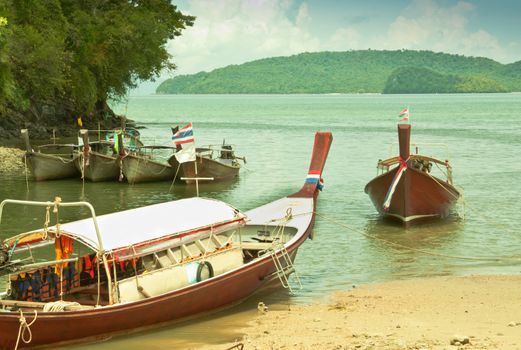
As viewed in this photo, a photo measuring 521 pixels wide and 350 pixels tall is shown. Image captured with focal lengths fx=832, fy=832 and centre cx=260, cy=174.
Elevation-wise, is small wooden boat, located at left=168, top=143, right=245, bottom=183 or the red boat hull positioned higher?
small wooden boat, located at left=168, top=143, right=245, bottom=183

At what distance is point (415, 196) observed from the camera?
23.3 meters

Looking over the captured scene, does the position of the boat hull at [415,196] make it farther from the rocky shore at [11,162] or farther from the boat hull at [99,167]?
the rocky shore at [11,162]

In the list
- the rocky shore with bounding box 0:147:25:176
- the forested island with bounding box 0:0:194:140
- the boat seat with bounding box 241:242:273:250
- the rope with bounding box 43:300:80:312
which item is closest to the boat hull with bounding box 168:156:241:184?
the rocky shore with bounding box 0:147:25:176

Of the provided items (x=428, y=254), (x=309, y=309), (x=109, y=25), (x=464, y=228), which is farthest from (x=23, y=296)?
(x=109, y=25)

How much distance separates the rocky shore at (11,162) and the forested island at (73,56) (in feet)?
7.07

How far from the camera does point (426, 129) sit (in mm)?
74188

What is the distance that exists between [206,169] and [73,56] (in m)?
18.0

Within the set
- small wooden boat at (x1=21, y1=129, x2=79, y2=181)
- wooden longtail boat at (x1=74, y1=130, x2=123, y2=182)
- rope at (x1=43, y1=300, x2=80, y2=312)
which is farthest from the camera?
wooden longtail boat at (x1=74, y1=130, x2=123, y2=182)

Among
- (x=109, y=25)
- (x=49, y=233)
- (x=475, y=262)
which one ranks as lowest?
(x=475, y=262)

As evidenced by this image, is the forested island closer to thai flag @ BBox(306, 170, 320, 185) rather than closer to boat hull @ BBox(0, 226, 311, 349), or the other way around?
thai flag @ BBox(306, 170, 320, 185)

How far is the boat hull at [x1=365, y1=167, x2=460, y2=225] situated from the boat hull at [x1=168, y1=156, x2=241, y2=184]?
1002cm

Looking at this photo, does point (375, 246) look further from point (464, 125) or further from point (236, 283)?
point (464, 125)

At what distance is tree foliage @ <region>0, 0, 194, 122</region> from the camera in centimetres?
4094

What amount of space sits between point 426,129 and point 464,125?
6781 mm
